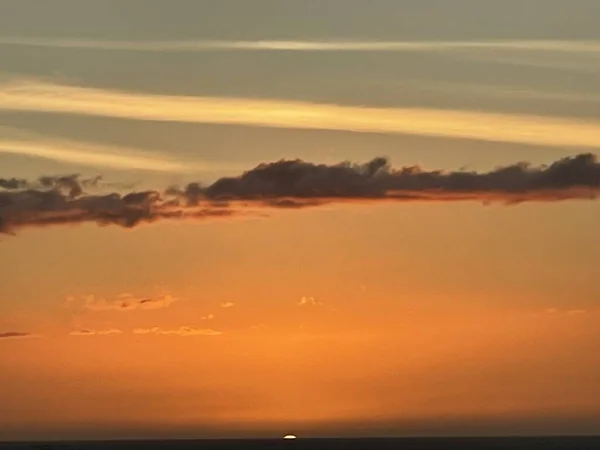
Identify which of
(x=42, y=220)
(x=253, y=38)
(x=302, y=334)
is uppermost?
(x=253, y=38)

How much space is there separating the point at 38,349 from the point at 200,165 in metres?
0.57

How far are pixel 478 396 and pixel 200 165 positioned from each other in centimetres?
82

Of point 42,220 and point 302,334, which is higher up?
point 42,220

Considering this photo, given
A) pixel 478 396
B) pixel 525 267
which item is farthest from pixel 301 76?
pixel 478 396

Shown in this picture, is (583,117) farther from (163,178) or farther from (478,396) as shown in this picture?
(163,178)

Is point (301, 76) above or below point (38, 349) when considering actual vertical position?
above

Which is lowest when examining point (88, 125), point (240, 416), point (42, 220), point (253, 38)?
point (240, 416)

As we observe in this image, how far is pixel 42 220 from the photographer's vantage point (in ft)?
8.37

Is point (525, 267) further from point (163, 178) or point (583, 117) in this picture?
point (163, 178)

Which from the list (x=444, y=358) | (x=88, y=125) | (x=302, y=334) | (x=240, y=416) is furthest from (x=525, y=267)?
(x=88, y=125)

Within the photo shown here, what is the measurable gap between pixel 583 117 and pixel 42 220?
1264 millimetres

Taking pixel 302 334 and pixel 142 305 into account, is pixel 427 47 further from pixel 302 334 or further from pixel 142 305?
pixel 142 305

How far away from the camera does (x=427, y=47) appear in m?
2.45

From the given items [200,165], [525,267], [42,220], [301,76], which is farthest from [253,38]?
[525,267]
